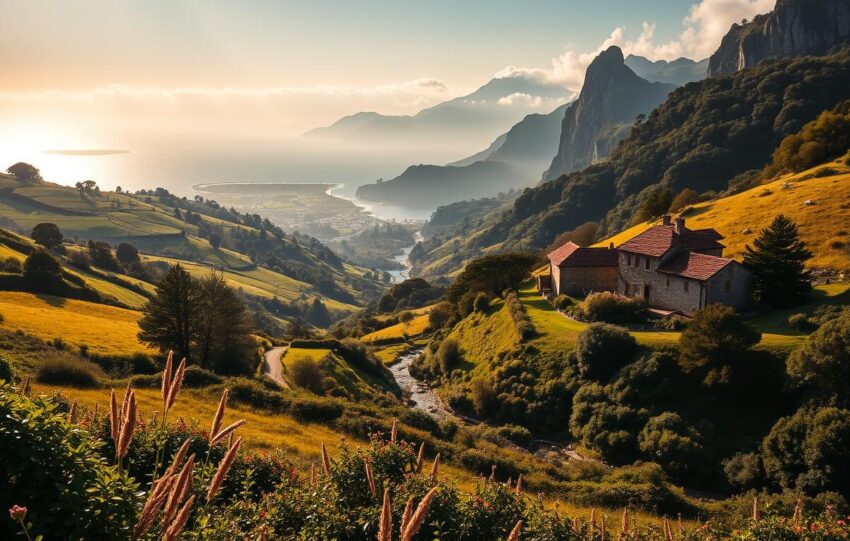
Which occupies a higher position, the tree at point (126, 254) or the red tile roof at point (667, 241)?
the red tile roof at point (667, 241)

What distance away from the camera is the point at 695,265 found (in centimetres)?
4106

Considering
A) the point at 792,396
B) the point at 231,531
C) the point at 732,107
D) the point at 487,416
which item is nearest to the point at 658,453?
the point at 792,396

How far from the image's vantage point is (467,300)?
65750 mm

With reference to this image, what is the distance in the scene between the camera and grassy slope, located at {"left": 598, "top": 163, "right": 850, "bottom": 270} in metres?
46.1

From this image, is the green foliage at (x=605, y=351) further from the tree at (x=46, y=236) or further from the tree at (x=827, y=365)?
the tree at (x=46, y=236)

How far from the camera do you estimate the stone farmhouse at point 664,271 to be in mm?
39406

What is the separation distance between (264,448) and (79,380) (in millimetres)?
12798

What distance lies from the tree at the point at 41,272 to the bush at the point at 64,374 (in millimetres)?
37242

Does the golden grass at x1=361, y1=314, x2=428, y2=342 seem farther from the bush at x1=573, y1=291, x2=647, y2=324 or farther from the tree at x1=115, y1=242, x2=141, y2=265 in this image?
the tree at x1=115, y1=242, x2=141, y2=265

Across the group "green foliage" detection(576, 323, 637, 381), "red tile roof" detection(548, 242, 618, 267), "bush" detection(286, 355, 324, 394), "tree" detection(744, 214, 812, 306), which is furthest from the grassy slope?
"bush" detection(286, 355, 324, 394)

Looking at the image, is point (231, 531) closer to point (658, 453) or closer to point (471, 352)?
point (658, 453)

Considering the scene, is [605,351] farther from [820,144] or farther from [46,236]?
[46,236]

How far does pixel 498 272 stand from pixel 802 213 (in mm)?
31675

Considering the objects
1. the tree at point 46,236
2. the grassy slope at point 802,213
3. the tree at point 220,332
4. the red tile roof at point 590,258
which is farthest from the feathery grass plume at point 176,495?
the tree at point 46,236
